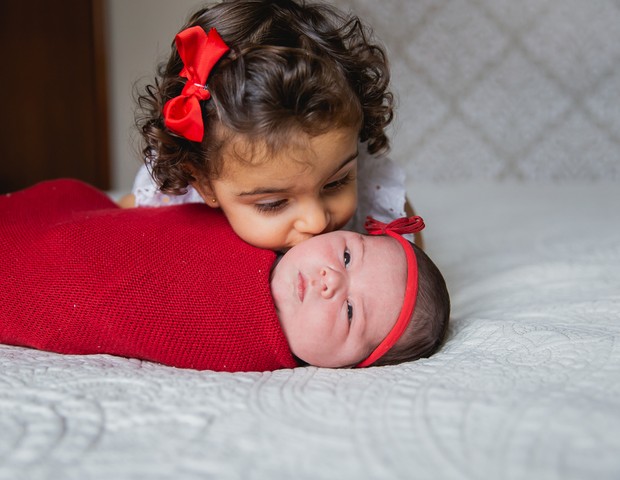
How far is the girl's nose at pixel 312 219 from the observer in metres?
1.02

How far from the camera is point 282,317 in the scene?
925mm

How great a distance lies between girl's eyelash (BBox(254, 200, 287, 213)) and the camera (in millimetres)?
1033

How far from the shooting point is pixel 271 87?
3.16 ft

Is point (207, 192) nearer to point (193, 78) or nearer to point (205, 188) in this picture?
point (205, 188)

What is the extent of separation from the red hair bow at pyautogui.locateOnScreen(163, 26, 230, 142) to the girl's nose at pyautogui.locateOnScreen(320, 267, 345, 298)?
0.97ft

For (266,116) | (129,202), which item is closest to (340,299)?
(266,116)

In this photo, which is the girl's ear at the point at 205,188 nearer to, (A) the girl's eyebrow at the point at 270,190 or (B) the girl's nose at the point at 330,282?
(A) the girl's eyebrow at the point at 270,190

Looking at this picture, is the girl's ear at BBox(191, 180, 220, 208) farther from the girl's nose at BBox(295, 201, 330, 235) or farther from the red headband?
the red headband

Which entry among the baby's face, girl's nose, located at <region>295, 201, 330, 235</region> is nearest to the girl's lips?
the baby's face

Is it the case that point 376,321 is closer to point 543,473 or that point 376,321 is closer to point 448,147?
point 543,473

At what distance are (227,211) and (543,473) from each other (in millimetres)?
679

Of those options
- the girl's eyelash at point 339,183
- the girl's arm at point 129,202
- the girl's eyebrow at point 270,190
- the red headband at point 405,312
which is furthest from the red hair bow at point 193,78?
the girl's arm at point 129,202

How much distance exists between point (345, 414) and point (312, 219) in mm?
447

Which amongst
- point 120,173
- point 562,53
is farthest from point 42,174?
point 562,53
